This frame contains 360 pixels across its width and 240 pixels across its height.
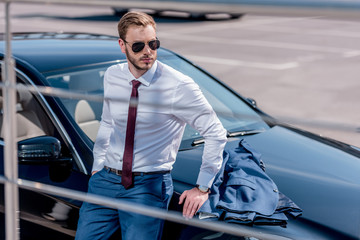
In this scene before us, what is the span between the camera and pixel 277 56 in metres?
12.7

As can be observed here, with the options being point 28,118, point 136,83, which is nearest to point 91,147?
point 136,83

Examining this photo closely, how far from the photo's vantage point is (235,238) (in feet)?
8.26

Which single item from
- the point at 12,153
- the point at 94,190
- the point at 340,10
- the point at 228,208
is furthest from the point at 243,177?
the point at 340,10

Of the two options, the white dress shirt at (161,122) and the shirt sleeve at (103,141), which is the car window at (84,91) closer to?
the shirt sleeve at (103,141)

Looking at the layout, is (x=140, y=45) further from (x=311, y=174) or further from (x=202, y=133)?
(x=311, y=174)

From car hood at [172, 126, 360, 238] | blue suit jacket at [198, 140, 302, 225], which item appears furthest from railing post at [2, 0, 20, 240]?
car hood at [172, 126, 360, 238]

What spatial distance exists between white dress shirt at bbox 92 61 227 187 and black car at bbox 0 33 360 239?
225 millimetres

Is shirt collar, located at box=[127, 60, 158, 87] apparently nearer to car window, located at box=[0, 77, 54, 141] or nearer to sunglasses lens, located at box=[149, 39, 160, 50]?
sunglasses lens, located at box=[149, 39, 160, 50]

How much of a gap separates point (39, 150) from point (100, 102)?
40.7 inches

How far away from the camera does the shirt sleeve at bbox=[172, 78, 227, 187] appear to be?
8.39 ft

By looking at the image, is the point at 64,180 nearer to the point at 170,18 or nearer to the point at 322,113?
the point at 322,113

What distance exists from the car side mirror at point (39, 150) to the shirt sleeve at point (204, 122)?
0.69 metres

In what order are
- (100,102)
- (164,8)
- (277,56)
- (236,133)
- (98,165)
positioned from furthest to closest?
(277,56) → (100,102) → (236,133) → (98,165) → (164,8)

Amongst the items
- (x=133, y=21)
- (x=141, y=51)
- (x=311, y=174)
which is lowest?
(x=311, y=174)
